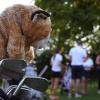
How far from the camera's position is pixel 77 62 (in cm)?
1288

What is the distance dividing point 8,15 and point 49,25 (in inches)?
7.0

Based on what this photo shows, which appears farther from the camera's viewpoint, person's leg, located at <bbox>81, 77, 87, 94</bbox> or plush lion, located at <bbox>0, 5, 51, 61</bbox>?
person's leg, located at <bbox>81, 77, 87, 94</bbox>

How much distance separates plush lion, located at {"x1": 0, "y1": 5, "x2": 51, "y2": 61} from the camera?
1.84 meters

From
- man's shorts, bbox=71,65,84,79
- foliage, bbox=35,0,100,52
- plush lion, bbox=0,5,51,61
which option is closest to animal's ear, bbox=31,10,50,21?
plush lion, bbox=0,5,51,61

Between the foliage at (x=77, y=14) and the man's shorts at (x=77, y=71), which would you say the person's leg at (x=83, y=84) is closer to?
the man's shorts at (x=77, y=71)

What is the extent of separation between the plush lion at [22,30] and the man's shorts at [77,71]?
1109 cm

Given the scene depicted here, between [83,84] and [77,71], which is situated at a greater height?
[77,71]

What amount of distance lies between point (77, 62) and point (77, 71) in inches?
18.7

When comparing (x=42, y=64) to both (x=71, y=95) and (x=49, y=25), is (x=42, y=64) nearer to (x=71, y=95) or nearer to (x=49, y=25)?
(x=71, y=95)

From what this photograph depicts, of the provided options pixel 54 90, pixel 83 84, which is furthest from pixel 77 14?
pixel 54 90

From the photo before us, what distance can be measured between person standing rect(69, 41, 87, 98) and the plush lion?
1082 centimetres

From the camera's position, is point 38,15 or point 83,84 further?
point 83,84

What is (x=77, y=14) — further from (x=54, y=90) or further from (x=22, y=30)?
(x=22, y=30)

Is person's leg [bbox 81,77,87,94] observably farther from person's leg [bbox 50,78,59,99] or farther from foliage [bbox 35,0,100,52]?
foliage [bbox 35,0,100,52]
